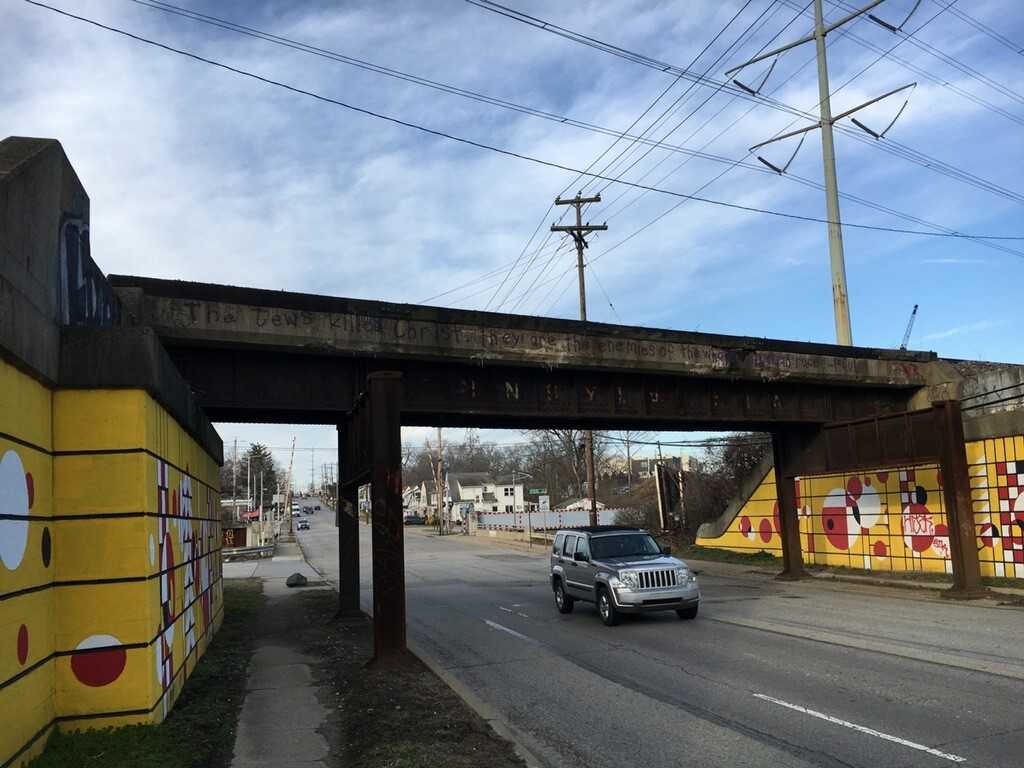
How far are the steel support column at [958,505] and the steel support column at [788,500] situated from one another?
5.38 meters

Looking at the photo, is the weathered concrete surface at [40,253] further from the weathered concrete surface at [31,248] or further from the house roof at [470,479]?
the house roof at [470,479]

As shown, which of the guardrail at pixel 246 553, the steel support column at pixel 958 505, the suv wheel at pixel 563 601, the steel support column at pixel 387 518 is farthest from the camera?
the guardrail at pixel 246 553

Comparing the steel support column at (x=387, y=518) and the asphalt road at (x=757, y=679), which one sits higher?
the steel support column at (x=387, y=518)

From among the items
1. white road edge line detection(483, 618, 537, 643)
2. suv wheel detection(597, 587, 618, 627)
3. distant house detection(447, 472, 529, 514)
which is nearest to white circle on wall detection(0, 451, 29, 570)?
white road edge line detection(483, 618, 537, 643)

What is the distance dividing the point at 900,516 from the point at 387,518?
54.1 ft

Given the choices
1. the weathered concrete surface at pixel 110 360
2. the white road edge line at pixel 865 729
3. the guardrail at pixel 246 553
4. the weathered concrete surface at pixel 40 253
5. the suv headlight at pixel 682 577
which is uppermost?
the weathered concrete surface at pixel 40 253

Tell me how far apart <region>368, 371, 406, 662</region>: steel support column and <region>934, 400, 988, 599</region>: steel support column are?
1300 centimetres

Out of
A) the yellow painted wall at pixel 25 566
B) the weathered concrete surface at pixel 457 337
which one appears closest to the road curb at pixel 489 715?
the yellow painted wall at pixel 25 566

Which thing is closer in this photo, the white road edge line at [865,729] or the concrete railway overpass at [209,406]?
the concrete railway overpass at [209,406]

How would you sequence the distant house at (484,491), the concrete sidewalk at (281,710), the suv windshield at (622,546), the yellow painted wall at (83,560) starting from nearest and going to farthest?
the yellow painted wall at (83,560), the concrete sidewalk at (281,710), the suv windshield at (622,546), the distant house at (484,491)

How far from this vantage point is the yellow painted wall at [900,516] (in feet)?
61.9

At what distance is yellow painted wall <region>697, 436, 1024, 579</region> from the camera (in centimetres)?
1886

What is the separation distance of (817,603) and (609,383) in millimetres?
6586

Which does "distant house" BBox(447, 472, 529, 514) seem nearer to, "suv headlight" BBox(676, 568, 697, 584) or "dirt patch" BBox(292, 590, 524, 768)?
"suv headlight" BBox(676, 568, 697, 584)
